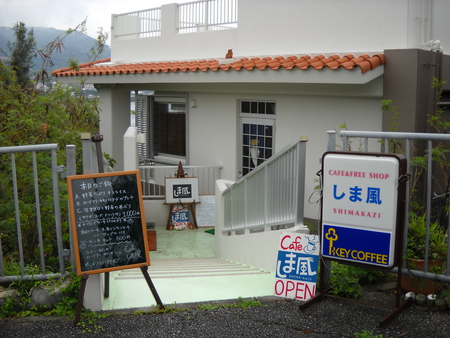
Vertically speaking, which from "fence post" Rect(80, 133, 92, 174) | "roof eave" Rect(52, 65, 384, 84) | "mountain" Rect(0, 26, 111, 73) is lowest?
"fence post" Rect(80, 133, 92, 174)

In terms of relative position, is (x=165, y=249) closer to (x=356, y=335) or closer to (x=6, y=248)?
(x=6, y=248)

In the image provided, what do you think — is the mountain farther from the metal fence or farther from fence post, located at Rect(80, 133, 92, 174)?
fence post, located at Rect(80, 133, 92, 174)

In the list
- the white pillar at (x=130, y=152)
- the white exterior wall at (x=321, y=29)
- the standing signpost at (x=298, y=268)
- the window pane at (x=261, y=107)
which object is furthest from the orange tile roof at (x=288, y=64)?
the standing signpost at (x=298, y=268)

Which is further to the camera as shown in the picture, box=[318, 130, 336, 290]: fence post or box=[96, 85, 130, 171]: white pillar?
box=[96, 85, 130, 171]: white pillar

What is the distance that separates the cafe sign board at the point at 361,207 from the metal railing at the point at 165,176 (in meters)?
7.54

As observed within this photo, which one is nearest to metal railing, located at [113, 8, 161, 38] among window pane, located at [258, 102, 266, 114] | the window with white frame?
the window with white frame

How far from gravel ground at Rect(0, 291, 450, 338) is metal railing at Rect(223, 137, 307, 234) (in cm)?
139

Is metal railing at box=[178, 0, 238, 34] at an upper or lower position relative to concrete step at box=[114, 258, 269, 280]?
upper

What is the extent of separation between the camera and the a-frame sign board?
4.26 m

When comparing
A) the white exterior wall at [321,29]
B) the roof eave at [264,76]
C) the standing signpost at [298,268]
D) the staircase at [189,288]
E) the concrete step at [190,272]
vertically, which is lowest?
the concrete step at [190,272]

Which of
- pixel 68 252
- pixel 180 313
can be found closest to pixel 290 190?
pixel 180 313

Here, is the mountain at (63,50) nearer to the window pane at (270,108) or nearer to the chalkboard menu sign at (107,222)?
the window pane at (270,108)

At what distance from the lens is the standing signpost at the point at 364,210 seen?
4.09m

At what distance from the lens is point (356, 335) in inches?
159
